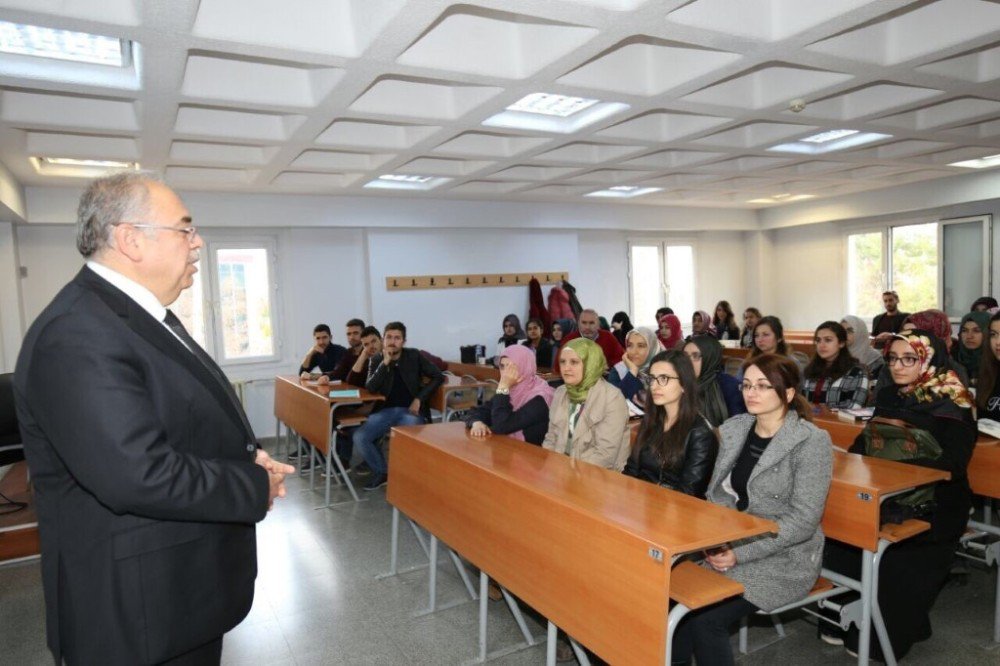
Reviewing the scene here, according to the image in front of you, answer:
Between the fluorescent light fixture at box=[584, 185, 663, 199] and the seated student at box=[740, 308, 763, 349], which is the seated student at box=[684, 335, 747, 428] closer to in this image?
the fluorescent light fixture at box=[584, 185, 663, 199]

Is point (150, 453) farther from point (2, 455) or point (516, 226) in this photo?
point (516, 226)

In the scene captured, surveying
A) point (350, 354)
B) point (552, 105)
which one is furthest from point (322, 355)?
point (552, 105)

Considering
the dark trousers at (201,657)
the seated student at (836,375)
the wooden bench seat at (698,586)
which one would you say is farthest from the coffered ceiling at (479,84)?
the dark trousers at (201,657)

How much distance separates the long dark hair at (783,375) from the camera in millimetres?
2375

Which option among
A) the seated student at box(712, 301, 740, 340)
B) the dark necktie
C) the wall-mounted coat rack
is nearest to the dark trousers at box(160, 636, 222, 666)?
the dark necktie

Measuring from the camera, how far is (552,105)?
15.5ft

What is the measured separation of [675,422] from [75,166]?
5.71 meters

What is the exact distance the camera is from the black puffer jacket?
2607 millimetres

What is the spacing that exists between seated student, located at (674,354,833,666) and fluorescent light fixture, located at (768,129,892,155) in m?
4.33

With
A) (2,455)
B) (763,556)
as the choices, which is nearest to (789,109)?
(763,556)

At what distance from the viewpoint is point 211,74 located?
369 centimetres

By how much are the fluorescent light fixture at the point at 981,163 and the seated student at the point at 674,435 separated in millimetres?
6597

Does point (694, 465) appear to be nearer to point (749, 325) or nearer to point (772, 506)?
point (772, 506)

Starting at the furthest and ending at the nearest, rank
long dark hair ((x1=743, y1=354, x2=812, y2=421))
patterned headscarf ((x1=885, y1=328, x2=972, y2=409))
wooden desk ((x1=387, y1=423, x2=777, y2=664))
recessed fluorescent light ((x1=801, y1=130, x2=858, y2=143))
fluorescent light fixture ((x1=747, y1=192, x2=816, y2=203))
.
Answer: fluorescent light fixture ((x1=747, y1=192, x2=816, y2=203))
recessed fluorescent light ((x1=801, y1=130, x2=858, y2=143))
patterned headscarf ((x1=885, y1=328, x2=972, y2=409))
long dark hair ((x1=743, y1=354, x2=812, y2=421))
wooden desk ((x1=387, y1=423, x2=777, y2=664))
